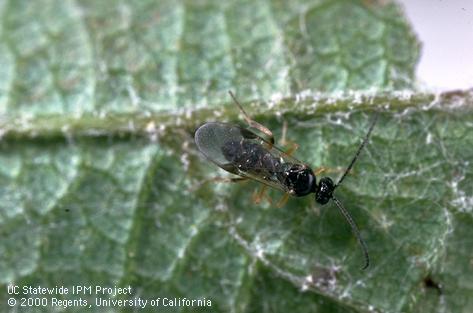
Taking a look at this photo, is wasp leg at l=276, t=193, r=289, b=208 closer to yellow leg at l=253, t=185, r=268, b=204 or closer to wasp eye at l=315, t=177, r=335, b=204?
yellow leg at l=253, t=185, r=268, b=204

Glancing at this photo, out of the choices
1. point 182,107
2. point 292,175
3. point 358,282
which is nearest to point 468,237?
point 358,282

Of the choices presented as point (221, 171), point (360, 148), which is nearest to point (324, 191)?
point (360, 148)

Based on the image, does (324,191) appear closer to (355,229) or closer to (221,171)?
(355,229)

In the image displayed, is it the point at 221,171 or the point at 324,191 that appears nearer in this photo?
the point at 324,191

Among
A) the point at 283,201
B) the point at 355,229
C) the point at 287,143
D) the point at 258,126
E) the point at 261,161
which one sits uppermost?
the point at 258,126

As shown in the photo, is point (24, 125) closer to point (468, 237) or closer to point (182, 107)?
point (182, 107)

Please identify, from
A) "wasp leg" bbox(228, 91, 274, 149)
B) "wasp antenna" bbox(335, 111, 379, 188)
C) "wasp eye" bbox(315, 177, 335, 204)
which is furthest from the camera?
"wasp leg" bbox(228, 91, 274, 149)

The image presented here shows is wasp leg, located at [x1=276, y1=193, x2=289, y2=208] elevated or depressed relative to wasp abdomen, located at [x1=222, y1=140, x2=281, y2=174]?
depressed

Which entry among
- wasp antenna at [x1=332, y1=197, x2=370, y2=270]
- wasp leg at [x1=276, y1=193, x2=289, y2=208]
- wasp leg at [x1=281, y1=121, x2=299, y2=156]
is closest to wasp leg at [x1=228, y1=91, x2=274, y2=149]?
wasp leg at [x1=281, y1=121, x2=299, y2=156]
